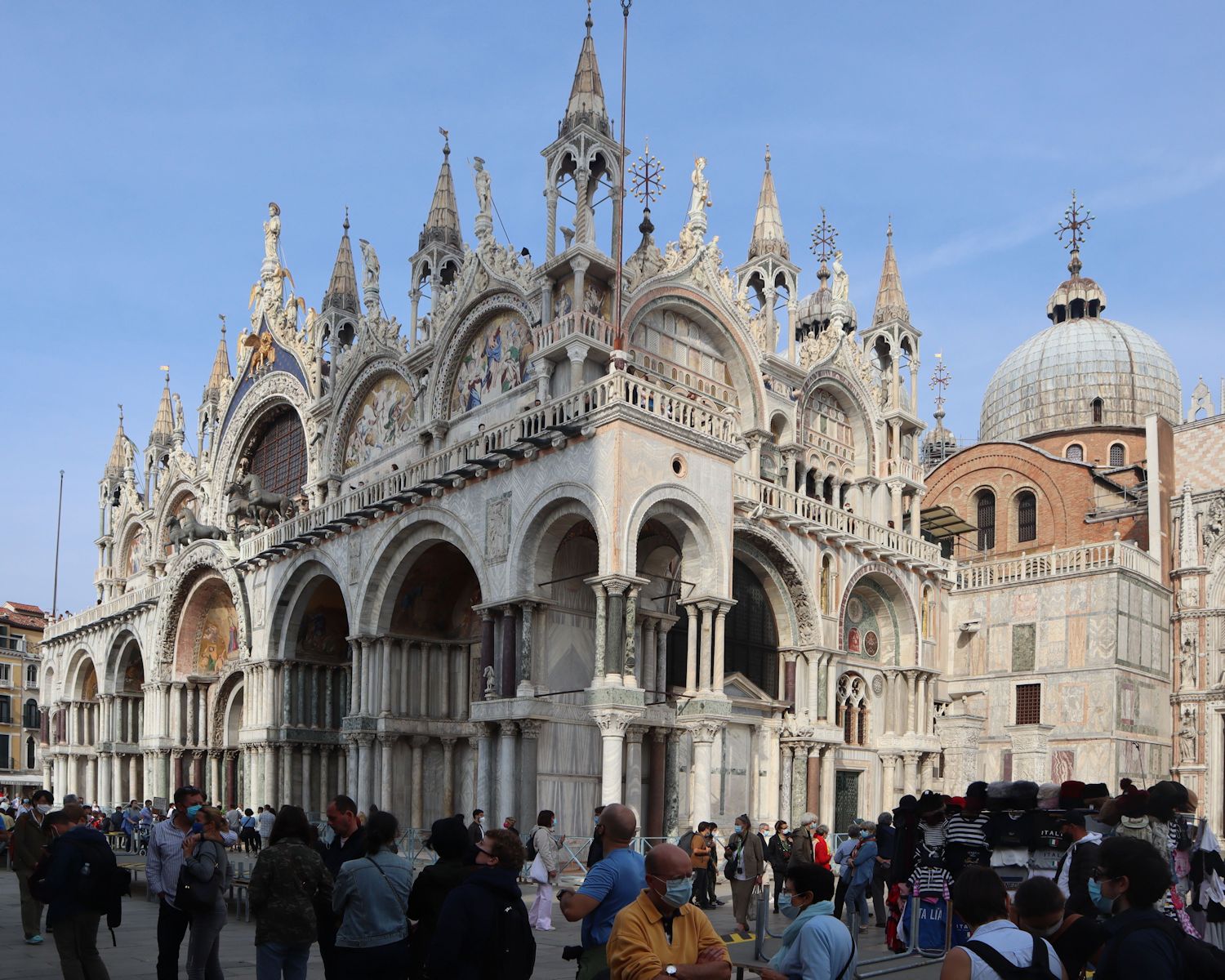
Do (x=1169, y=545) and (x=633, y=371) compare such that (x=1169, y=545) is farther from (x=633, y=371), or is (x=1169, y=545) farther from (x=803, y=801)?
(x=633, y=371)

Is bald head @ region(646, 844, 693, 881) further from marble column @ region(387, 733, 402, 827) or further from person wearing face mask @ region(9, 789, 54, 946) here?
marble column @ region(387, 733, 402, 827)

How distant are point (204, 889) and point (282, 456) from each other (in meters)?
29.7

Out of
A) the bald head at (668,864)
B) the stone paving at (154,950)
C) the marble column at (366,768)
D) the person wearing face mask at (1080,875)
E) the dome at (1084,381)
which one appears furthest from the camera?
the dome at (1084,381)

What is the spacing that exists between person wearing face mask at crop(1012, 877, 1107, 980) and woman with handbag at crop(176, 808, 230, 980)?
5.75 meters

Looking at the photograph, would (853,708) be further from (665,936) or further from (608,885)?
(665,936)

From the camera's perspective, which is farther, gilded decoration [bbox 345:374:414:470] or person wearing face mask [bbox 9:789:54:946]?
gilded decoration [bbox 345:374:414:470]

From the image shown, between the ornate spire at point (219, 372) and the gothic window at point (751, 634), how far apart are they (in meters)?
22.6

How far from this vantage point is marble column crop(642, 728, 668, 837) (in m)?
23.2

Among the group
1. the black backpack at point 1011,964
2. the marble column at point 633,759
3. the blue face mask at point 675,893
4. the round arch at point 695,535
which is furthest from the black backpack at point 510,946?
the marble column at point 633,759

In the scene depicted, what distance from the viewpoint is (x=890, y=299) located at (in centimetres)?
3341

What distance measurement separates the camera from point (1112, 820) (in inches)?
355

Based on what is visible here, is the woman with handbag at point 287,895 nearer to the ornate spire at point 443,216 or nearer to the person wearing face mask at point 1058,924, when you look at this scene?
the person wearing face mask at point 1058,924

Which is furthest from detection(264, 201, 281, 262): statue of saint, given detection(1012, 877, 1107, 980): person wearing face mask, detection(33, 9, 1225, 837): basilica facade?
detection(1012, 877, 1107, 980): person wearing face mask

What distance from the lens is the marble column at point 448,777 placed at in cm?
2738
